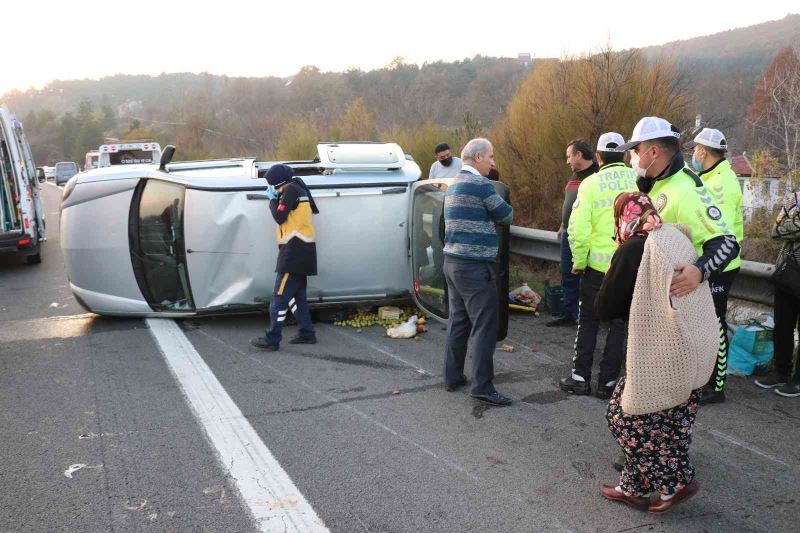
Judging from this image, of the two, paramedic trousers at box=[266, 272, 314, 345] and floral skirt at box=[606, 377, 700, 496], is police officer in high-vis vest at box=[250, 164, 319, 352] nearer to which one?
paramedic trousers at box=[266, 272, 314, 345]

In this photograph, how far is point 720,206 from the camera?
16.4 ft

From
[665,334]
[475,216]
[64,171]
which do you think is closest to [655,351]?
[665,334]

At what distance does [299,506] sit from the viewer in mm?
3541

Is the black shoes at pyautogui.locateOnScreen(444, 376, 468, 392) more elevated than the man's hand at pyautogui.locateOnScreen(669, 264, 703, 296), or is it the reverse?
the man's hand at pyautogui.locateOnScreen(669, 264, 703, 296)

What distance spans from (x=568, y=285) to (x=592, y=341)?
2.14m

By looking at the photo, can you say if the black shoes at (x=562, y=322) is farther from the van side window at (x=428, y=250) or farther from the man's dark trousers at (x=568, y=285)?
the van side window at (x=428, y=250)

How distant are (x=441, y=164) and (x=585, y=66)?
331cm

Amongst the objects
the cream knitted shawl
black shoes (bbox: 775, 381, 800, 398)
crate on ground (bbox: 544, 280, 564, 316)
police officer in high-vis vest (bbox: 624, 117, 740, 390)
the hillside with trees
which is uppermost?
the hillside with trees

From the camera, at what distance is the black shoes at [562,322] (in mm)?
7168


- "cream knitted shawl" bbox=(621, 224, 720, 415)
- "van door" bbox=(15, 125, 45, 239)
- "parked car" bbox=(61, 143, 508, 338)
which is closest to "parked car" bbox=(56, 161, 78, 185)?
"van door" bbox=(15, 125, 45, 239)

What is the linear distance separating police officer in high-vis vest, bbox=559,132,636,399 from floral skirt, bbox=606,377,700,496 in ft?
5.35

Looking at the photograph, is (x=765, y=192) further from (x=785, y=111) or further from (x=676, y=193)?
(x=676, y=193)

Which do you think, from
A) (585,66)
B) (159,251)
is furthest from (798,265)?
(585,66)

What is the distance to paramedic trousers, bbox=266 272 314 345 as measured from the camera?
21.6ft
